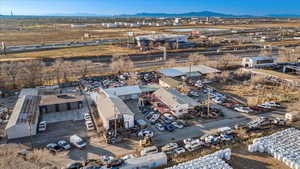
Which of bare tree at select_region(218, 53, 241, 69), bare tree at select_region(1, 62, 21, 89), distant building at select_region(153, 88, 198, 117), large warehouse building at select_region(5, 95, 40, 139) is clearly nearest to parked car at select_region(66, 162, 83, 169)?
large warehouse building at select_region(5, 95, 40, 139)

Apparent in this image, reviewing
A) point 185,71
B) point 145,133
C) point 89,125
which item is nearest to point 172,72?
point 185,71

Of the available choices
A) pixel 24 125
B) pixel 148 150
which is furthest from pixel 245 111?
pixel 24 125

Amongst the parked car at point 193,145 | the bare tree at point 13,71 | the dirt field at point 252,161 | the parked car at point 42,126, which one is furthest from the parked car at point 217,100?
the bare tree at point 13,71

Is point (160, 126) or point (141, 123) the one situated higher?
point (141, 123)

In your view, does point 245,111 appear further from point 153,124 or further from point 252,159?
point 153,124

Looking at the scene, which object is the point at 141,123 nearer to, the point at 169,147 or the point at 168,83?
the point at 169,147

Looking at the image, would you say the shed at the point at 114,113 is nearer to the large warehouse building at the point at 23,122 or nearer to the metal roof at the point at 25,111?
the large warehouse building at the point at 23,122
